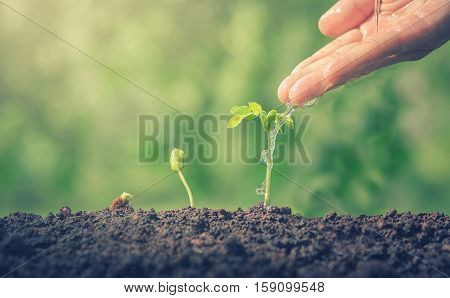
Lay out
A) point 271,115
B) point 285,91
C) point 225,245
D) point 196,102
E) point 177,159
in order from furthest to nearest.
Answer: point 196,102 < point 285,91 < point 177,159 < point 271,115 < point 225,245

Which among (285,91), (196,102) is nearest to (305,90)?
(285,91)

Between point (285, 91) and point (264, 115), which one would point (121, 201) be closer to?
point (264, 115)

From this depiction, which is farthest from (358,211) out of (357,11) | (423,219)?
(357,11)

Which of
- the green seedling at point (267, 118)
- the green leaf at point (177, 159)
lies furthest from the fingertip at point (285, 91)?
the green leaf at point (177, 159)

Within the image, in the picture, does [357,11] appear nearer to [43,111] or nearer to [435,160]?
[435,160]

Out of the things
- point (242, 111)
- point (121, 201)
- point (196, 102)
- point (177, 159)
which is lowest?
point (121, 201)

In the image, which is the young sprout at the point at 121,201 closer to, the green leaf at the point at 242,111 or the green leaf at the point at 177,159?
the green leaf at the point at 177,159
